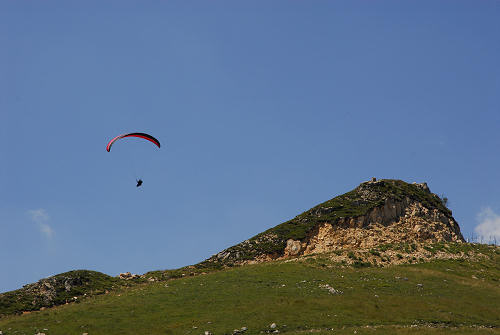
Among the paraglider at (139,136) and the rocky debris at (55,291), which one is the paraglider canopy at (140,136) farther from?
the rocky debris at (55,291)

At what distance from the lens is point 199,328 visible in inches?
1802

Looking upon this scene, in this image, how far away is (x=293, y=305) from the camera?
50.9m

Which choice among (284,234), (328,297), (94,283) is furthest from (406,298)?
(94,283)

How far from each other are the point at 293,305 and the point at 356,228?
30.8 meters

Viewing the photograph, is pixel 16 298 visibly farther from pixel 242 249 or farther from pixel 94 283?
pixel 242 249

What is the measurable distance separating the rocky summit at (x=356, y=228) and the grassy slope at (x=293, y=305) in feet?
32.4

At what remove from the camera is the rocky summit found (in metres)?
77.2

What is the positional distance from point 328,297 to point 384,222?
1223 inches

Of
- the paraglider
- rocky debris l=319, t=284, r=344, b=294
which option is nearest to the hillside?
rocky debris l=319, t=284, r=344, b=294

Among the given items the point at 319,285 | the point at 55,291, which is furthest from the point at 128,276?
the point at 319,285

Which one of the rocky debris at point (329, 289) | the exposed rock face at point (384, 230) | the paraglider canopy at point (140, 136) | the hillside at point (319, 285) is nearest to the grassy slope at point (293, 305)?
the hillside at point (319, 285)

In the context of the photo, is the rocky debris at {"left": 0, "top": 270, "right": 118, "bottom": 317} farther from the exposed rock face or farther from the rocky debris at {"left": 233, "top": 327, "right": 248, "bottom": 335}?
the exposed rock face

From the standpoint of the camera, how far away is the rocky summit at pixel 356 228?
253ft

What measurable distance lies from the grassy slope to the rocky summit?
9878mm
